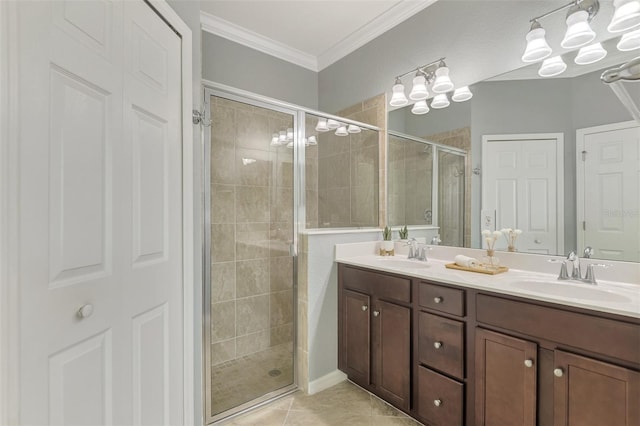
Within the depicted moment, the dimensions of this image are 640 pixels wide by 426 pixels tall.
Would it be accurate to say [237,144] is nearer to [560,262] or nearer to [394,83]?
[394,83]

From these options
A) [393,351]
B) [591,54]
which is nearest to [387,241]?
[393,351]

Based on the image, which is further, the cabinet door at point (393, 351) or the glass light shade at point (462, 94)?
the glass light shade at point (462, 94)

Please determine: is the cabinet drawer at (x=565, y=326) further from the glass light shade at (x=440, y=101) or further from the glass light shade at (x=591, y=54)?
the glass light shade at (x=440, y=101)

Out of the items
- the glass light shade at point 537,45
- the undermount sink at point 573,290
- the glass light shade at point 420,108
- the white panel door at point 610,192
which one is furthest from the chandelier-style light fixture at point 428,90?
the undermount sink at point 573,290

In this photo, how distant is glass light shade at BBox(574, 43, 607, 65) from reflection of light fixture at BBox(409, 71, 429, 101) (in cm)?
86

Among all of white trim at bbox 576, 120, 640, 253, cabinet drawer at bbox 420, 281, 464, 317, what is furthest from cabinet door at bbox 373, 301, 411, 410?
white trim at bbox 576, 120, 640, 253

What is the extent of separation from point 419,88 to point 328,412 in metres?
2.26

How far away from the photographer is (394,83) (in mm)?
2459

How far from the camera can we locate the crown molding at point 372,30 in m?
2.29

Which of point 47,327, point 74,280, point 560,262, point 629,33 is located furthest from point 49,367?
point 629,33

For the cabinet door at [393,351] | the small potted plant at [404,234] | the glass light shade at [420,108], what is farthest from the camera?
the small potted plant at [404,234]

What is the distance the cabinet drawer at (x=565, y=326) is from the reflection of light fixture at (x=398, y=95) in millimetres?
1576

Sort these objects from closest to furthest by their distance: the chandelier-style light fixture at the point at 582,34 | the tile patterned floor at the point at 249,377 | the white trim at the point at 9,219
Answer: the white trim at the point at 9,219 → the chandelier-style light fixture at the point at 582,34 → the tile patterned floor at the point at 249,377

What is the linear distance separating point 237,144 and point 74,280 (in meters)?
1.34
